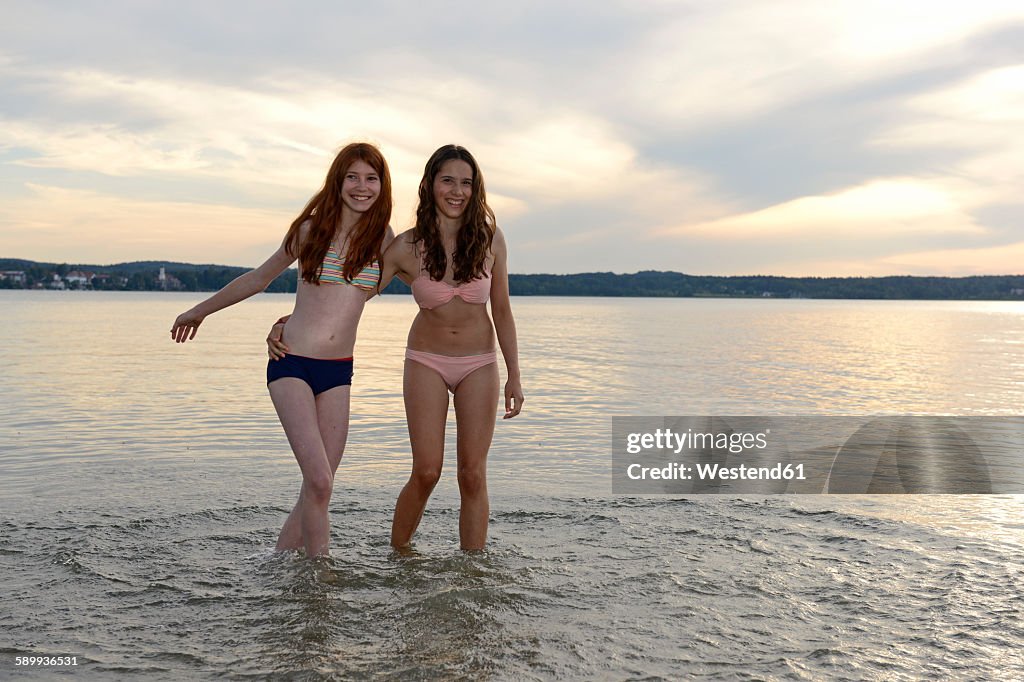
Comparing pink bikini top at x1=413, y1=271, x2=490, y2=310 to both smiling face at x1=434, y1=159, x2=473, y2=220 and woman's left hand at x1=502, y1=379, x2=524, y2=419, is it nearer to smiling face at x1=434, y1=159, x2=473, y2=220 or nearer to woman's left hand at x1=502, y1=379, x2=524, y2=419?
smiling face at x1=434, y1=159, x2=473, y2=220

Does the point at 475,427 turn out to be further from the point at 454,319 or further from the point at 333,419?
the point at 333,419

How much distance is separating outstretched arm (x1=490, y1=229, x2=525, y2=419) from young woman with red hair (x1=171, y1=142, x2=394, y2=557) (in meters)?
0.74

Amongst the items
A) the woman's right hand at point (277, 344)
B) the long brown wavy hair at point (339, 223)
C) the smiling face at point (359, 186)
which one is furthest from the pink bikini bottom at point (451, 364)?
the smiling face at point (359, 186)

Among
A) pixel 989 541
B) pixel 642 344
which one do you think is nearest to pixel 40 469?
pixel 989 541

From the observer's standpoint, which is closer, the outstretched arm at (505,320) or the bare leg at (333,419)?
the bare leg at (333,419)

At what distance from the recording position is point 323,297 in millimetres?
5305

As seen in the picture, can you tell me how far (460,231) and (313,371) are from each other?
1242mm

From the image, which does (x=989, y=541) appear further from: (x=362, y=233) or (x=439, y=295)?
(x=362, y=233)

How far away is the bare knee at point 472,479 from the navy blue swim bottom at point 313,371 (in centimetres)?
99

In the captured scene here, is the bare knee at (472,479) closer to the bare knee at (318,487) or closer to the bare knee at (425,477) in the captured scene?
the bare knee at (425,477)

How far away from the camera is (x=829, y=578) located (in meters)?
→ 5.58

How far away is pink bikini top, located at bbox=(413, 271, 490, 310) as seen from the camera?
17.8 feet

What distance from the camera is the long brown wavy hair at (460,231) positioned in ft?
17.8

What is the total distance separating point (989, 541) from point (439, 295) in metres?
4.54
